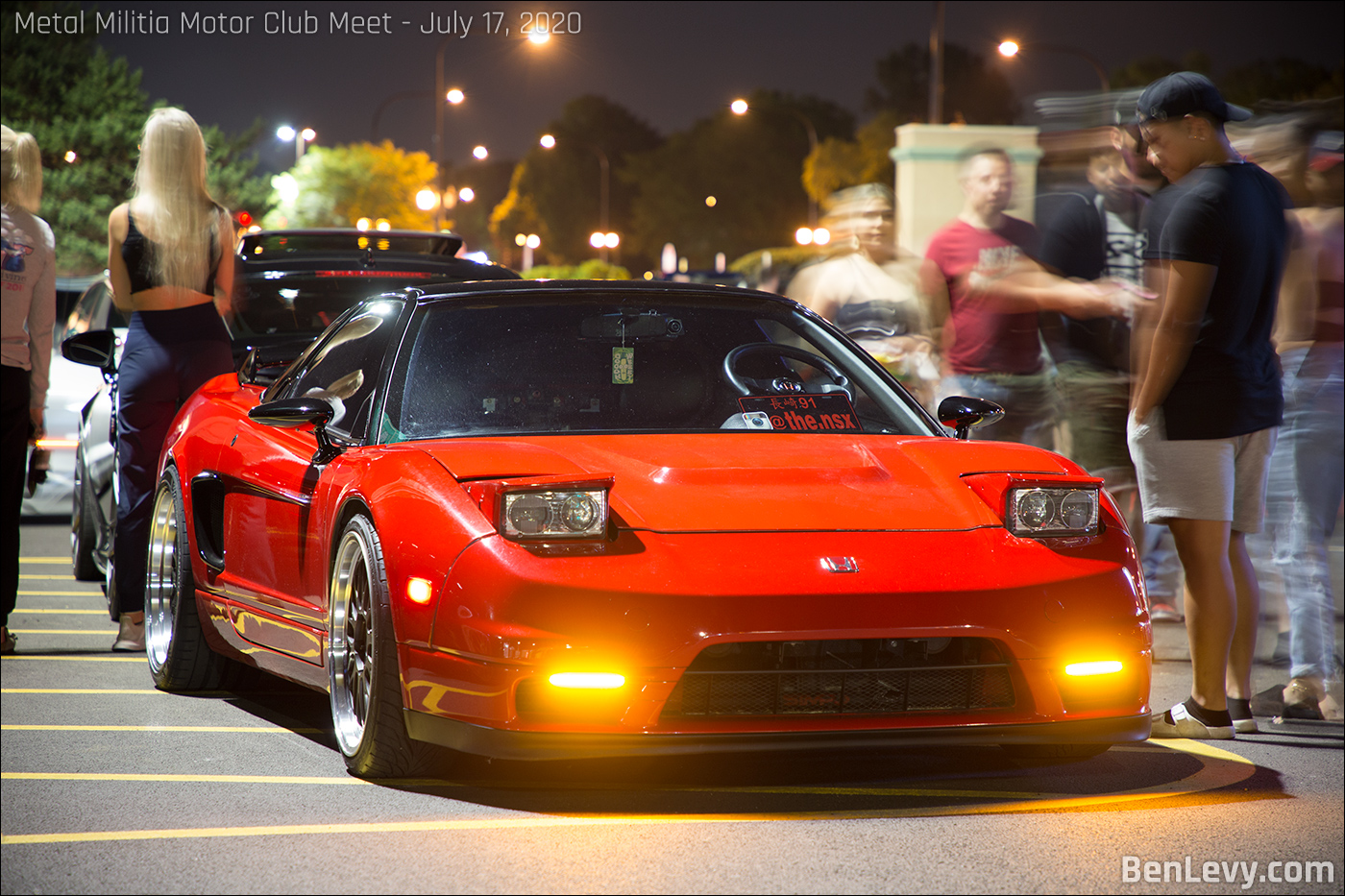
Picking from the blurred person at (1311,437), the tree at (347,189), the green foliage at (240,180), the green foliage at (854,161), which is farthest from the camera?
the tree at (347,189)

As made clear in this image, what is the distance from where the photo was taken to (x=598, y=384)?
16.7 ft

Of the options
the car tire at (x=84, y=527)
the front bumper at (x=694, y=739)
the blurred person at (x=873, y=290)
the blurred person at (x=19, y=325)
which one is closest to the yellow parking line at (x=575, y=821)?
the front bumper at (x=694, y=739)

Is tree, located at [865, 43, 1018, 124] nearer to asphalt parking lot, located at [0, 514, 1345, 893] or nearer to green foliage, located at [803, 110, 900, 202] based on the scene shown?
green foliage, located at [803, 110, 900, 202]

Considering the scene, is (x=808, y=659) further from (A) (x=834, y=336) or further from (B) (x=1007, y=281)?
(B) (x=1007, y=281)

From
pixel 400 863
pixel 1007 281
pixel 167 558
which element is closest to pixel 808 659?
pixel 400 863

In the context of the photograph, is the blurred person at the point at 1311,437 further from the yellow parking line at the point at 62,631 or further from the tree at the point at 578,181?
the tree at the point at 578,181

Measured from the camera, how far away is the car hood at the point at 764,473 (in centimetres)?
425

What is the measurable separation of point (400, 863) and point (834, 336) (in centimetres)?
235

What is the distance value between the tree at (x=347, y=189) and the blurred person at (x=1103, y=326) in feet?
303

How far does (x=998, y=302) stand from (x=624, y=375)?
9.75 feet

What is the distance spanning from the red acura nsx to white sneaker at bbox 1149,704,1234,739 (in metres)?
0.58

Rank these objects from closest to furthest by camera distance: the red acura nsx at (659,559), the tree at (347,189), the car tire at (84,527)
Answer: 1. the red acura nsx at (659,559)
2. the car tire at (84,527)
3. the tree at (347,189)

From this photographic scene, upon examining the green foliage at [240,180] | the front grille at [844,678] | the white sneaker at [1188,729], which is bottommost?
the white sneaker at [1188,729]

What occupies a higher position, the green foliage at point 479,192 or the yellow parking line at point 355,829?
the green foliage at point 479,192
